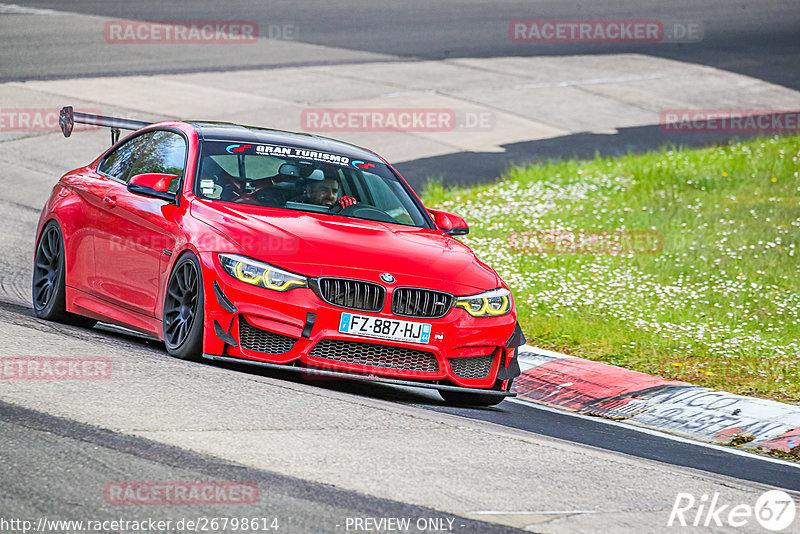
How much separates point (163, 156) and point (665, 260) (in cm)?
638

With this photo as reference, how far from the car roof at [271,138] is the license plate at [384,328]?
6.40 ft

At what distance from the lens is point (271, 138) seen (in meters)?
8.81

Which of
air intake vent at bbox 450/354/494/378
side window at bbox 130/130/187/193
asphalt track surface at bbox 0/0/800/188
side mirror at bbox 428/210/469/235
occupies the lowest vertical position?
air intake vent at bbox 450/354/494/378

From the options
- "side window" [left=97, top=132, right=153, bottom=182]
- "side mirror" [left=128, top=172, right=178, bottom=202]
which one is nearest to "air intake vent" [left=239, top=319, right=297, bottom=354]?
"side mirror" [left=128, top=172, right=178, bottom=202]

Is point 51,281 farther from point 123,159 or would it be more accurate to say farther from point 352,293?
point 352,293

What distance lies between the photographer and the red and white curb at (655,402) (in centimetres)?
843

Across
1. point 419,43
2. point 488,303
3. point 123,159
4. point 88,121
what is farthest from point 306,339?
point 419,43

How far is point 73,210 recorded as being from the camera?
9.02 m

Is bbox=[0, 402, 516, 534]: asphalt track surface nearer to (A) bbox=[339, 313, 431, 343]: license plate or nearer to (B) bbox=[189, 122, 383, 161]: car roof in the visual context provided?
(A) bbox=[339, 313, 431, 343]: license plate

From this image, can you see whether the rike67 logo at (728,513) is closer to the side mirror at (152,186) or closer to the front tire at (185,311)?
the front tire at (185,311)

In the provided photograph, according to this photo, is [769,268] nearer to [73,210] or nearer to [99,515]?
[73,210]

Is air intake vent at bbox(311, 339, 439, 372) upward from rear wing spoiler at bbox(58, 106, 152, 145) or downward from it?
downward

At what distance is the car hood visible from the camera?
7328 millimetres

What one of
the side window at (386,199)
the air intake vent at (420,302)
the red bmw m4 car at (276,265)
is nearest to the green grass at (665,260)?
the side window at (386,199)
